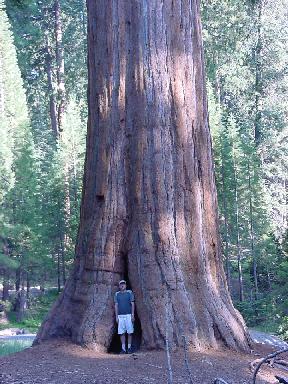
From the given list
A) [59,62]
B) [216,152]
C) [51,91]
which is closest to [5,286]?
[216,152]

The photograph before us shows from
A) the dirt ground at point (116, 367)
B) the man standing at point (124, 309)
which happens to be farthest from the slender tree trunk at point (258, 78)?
the dirt ground at point (116, 367)

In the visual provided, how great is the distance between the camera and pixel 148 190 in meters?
8.69

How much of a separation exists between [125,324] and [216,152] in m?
21.9

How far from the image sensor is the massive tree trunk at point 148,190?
8.45 meters

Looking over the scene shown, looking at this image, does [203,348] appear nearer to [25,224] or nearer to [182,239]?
[182,239]

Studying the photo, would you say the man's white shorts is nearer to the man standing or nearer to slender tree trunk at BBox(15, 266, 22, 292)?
the man standing

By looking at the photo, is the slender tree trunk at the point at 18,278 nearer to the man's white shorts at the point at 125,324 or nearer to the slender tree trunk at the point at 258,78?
the slender tree trunk at the point at 258,78

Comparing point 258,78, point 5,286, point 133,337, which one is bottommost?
point 133,337

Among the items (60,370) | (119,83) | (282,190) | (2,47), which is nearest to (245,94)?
(282,190)

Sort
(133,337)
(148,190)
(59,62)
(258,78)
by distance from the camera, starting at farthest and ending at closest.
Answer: (59,62) < (258,78) < (133,337) < (148,190)

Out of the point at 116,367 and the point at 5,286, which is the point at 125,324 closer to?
the point at 116,367

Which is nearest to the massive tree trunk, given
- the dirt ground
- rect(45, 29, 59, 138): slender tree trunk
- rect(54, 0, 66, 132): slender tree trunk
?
the dirt ground

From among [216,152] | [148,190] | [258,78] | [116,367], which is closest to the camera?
[116,367]

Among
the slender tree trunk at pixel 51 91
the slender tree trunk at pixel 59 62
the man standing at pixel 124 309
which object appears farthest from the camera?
the slender tree trunk at pixel 51 91
